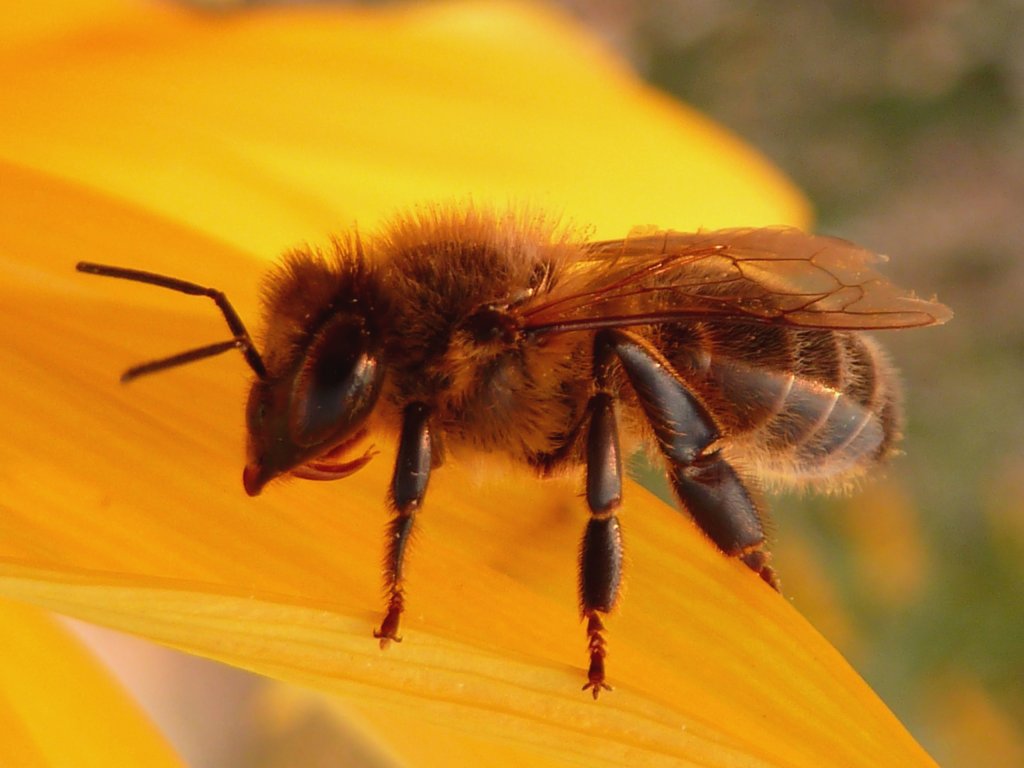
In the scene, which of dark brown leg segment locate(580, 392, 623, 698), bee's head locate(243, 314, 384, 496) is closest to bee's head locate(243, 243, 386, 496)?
bee's head locate(243, 314, 384, 496)

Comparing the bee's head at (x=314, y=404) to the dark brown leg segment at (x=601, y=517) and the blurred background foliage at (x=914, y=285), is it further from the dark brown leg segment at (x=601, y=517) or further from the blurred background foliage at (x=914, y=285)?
the blurred background foliage at (x=914, y=285)

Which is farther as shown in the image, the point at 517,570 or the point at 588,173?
the point at 588,173

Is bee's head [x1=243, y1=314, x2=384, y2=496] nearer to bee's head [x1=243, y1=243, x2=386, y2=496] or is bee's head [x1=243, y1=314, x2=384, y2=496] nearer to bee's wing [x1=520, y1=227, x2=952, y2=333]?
bee's head [x1=243, y1=243, x2=386, y2=496]

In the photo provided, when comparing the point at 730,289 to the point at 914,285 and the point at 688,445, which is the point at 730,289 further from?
the point at 914,285

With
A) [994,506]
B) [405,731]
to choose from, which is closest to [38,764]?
[405,731]

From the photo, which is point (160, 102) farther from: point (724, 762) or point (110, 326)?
point (724, 762)
